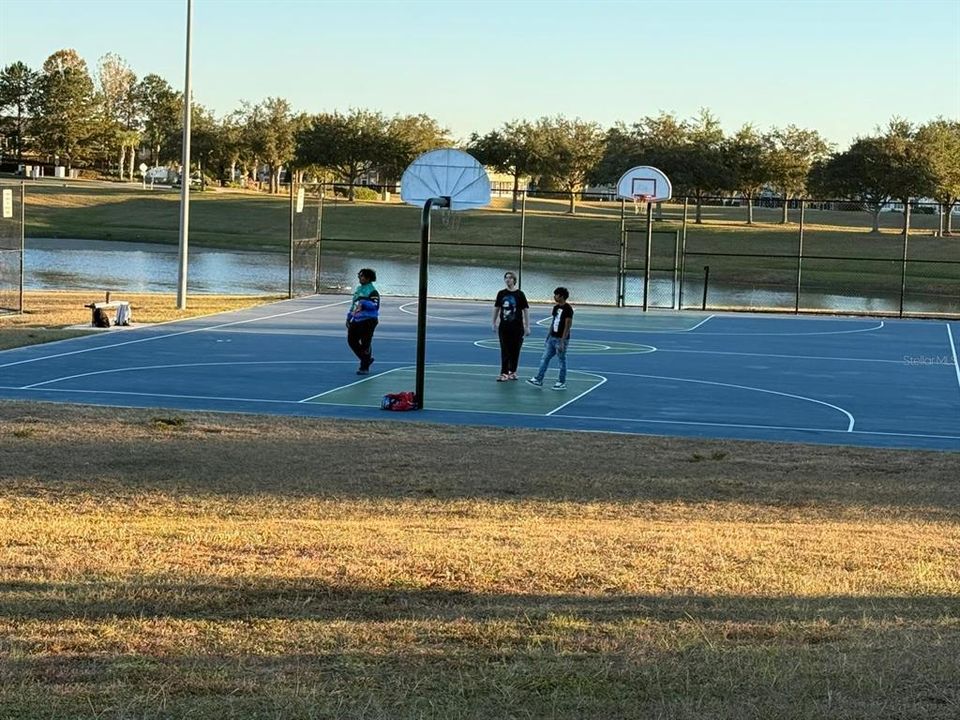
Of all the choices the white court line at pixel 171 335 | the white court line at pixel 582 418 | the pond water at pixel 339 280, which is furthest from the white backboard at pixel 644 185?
the white court line at pixel 582 418

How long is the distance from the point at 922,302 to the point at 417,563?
4497cm

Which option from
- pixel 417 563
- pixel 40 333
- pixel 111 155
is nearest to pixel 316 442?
pixel 417 563

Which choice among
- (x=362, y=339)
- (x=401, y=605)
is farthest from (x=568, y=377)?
(x=401, y=605)

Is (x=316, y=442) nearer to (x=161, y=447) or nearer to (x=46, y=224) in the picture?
(x=161, y=447)

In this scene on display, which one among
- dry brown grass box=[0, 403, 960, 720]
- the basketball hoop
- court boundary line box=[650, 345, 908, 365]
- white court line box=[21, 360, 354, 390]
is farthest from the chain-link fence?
the basketball hoop

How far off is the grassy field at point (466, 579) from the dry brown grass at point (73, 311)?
11.6 m

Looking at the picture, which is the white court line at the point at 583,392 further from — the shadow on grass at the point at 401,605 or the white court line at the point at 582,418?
the shadow on grass at the point at 401,605

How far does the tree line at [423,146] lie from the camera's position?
3157 inches

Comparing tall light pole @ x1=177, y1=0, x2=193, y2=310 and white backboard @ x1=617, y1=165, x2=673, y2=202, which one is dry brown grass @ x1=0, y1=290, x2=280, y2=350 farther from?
white backboard @ x1=617, y1=165, x2=673, y2=202

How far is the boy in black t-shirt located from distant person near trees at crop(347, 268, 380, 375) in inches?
110

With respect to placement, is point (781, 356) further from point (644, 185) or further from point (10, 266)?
point (10, 266)

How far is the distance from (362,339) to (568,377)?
3477 millimetres

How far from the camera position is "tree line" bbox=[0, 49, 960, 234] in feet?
263

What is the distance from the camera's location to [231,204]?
82500mm
